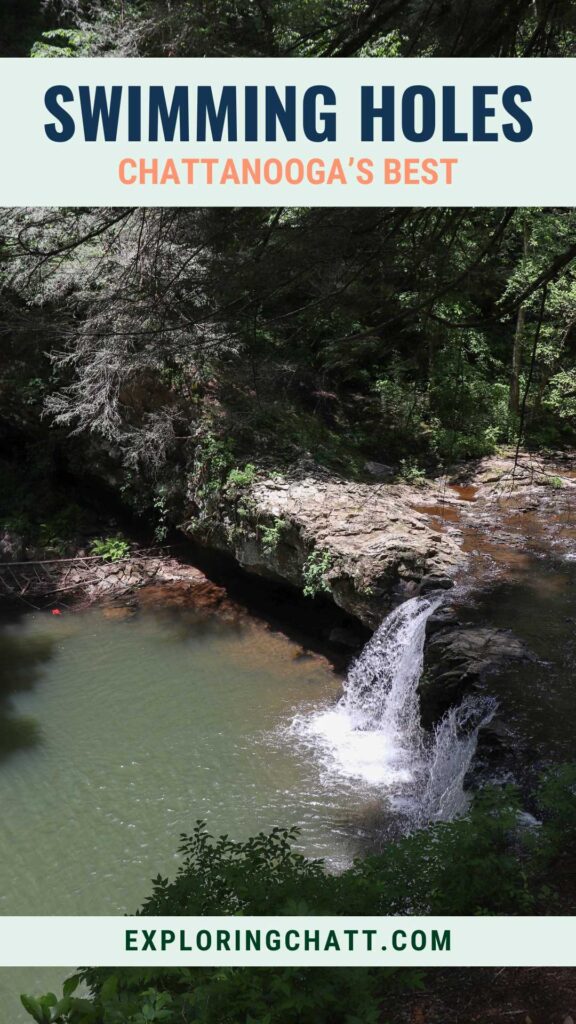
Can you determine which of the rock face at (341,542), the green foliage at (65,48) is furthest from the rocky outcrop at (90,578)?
the green foliage at (65,48)

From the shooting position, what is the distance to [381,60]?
2.90 m

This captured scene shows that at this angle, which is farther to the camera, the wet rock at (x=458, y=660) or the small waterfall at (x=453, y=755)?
the wet rock at (x=458, y=660)

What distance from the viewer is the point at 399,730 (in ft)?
22.5

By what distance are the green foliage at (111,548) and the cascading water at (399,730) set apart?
4.49 meters

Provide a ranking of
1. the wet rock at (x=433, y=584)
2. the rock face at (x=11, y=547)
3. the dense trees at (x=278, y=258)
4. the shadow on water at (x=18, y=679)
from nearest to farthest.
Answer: the dense trees at (x=278, y=258), the shadow on water at (x=18, y=679), the wet rock at (x=433, y=584), the rock face at (x=11, y=547)

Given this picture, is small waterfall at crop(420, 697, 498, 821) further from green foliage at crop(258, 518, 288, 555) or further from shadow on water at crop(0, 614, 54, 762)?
shadow on water at crop(0, 614, 54, 762)

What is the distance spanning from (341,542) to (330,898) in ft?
15.5

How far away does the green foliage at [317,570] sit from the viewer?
7770 millimetres

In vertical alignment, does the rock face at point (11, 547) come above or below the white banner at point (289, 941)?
above

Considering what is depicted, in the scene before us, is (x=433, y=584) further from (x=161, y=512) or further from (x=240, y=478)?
(x=161, y=512)

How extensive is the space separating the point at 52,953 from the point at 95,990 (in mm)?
852

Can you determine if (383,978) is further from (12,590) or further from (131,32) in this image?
(12,590)

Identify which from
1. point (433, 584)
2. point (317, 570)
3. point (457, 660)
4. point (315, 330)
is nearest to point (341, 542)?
point (317, 570)

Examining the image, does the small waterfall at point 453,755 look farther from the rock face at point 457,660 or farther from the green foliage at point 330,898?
the green foliage at point 330,898
